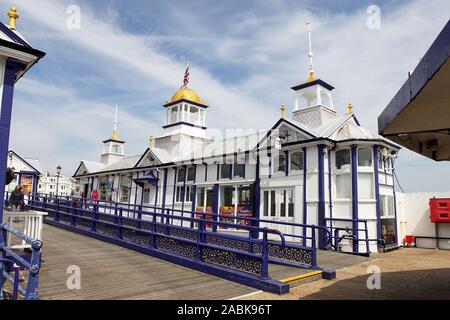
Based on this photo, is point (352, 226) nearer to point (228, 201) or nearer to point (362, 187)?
point (362, 187)

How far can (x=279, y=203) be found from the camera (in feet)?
49.8

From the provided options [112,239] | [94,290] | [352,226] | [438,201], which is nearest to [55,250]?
[112,239]

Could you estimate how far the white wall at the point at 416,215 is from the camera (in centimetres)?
1531

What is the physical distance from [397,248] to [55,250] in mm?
13722

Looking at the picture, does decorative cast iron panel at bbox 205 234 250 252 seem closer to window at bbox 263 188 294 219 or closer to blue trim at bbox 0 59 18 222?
blue trim at bbox 0 59 18 222

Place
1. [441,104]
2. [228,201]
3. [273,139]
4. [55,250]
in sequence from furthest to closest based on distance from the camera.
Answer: [228,201]
[273,139]
[55,250]
[441,104]

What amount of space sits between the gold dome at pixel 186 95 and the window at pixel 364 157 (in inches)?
585

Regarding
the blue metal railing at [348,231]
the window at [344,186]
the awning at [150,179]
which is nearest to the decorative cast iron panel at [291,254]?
the blue metal railing at [348,231]

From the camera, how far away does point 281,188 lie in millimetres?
15219

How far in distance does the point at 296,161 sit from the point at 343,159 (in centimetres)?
202

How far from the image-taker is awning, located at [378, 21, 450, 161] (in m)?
3.30

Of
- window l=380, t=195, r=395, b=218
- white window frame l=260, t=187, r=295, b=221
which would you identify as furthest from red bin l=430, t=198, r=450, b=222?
white window frame l=260, t=187, r=295, b=221

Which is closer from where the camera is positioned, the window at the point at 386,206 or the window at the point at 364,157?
the window at the point at 364,157

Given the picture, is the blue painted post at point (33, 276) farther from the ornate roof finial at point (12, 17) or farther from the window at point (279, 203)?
the window at point (279, 203)
